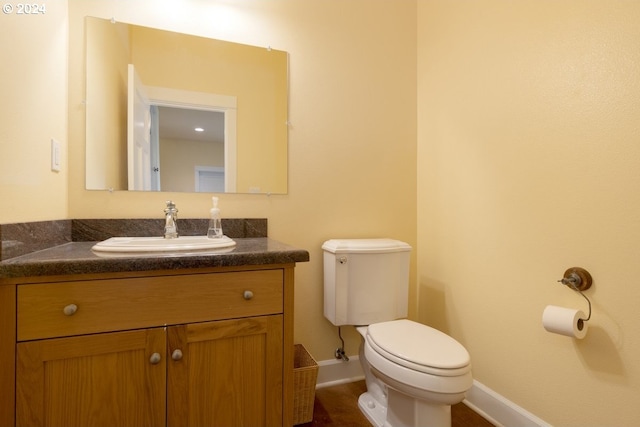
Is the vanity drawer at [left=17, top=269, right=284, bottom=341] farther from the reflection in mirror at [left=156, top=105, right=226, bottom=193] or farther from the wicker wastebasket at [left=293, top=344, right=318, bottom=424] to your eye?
the reflection in mirror at [left=156, top=105, right=226, bottom=193]

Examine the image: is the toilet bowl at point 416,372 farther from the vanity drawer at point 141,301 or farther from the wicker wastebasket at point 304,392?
the vanity drawer at point 141,301

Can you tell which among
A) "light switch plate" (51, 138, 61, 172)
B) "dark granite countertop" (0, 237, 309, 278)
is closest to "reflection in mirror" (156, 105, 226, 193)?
"light switch plate" (51, 138, 61, 172)

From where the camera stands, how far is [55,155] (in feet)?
4.14

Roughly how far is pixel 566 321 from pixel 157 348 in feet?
4.50

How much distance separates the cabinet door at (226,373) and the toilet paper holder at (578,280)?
108 cm

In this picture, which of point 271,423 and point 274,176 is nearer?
point 271,423

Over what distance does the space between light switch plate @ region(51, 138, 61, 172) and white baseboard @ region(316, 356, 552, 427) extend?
1.57 meters

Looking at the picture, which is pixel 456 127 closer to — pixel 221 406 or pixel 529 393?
pixel 529 393

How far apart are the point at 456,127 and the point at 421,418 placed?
141 centimetres

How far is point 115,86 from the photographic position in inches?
57.5

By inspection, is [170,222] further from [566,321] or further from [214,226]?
[566,321]

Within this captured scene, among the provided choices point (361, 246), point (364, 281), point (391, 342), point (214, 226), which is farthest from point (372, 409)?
point (214, 226)

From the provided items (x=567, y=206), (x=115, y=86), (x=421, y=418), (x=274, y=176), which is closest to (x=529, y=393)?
(x=421, y=418)

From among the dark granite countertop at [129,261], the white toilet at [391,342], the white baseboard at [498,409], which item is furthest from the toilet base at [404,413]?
the dark granite countertop at [129,261]
